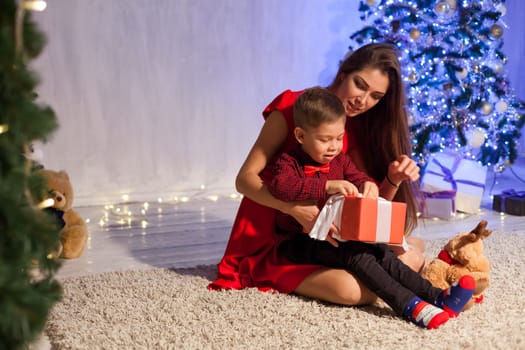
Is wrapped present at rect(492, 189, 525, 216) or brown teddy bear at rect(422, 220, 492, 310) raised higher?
brown teddy bear at rect(422, 220, 492, 310)

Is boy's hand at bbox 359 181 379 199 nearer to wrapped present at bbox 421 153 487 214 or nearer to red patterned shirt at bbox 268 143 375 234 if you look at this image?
red patterned shirt at bbox 268 143 375 234

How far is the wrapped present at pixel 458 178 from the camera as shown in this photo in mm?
3652

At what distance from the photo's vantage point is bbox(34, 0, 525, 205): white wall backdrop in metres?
3.87

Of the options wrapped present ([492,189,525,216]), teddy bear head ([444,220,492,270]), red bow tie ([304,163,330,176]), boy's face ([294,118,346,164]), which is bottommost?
wrapped present ([492,189,525,216])

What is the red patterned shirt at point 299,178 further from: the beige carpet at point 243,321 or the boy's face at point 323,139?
the beige carpet at point 243,321

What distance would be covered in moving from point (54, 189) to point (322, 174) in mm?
A: 1317

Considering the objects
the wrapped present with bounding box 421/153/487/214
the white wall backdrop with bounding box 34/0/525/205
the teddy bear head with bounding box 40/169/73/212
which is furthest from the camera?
the white wall backdrop with bounding box 34/0/525/205

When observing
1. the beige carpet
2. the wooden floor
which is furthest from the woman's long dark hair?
the wooden floor

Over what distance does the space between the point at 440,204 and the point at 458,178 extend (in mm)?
331

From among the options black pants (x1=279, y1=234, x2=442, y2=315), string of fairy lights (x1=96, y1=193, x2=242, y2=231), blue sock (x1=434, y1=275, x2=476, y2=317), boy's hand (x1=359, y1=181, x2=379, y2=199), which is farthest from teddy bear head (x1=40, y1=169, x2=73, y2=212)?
blue sock (x1=434, y1=275, x2=476, y2=317)

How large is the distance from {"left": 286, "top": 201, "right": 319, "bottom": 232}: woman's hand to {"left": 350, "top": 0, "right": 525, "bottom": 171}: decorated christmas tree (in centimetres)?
183

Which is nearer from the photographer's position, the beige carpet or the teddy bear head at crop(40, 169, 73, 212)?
the beige carpet

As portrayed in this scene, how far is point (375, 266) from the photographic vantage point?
203 cm

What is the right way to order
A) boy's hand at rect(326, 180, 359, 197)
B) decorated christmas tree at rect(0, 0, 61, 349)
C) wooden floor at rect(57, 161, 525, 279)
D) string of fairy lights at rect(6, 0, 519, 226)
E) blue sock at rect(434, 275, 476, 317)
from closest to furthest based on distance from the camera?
decorated christmas tree at rect(0, 0, 61, 349), blue sock at rect(434, 275, 476, 317), boy's hand at rect(326, 180, 359, 197), wooden floor at rect(57, 161, 525, 279), string of fairy lights at rect(6, 0, 519, 226)
